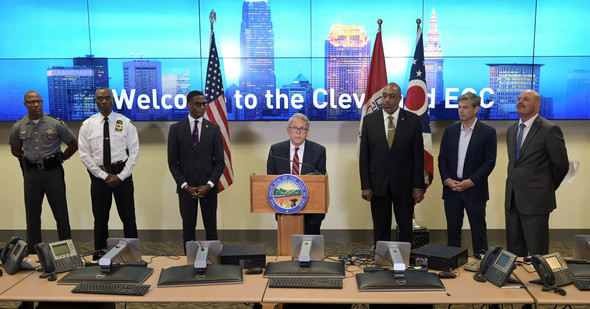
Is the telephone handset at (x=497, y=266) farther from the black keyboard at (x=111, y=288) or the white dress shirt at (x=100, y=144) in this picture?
the white dress shirt at (x=100, y=144)

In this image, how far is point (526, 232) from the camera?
376 cm

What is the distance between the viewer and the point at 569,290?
238 centimetres

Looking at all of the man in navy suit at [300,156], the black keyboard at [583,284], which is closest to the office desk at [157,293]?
the man in navy suit at [300,156]

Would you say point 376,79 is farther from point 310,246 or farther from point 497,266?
point 497,266

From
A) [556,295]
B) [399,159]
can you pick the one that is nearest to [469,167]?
[399,159]

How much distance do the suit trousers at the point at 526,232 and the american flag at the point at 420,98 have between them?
39.8 inches

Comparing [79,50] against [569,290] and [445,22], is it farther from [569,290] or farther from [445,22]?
[569,290]

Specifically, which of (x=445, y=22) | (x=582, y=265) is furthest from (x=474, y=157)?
(x=445, y=22)

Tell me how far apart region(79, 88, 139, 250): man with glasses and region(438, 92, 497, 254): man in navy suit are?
2.91 metres

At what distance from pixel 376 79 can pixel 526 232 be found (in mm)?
2116

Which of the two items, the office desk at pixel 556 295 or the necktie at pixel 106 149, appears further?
the necktie at pixel 106 149

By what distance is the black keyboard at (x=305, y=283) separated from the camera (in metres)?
2.44

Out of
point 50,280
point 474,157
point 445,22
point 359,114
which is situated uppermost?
point 445,22

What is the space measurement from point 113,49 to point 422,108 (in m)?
3.53
